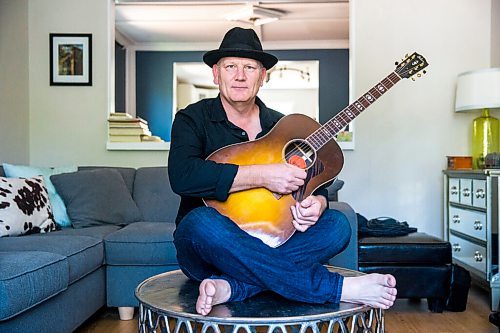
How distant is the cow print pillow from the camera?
272 cm

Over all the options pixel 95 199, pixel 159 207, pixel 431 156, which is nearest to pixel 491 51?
pixel 431 156

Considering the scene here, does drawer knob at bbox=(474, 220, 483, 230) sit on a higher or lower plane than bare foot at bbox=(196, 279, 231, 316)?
lower

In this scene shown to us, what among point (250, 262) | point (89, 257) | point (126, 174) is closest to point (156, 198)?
point (126, 174)

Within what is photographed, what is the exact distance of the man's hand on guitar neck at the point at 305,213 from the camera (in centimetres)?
158

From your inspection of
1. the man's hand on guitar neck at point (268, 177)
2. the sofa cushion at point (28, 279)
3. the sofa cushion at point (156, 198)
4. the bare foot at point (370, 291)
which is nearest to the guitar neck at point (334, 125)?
the man's hand on guitar neck at point (268, 177)

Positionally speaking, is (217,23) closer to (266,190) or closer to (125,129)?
(125,129)

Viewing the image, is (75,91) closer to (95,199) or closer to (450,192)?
(95,199)

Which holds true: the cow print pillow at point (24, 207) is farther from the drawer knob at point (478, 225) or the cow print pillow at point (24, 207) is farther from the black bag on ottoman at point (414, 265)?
the drawer knob at point (478, 225)

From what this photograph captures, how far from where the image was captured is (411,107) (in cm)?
409

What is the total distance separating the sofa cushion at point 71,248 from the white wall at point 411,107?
2.05 meters

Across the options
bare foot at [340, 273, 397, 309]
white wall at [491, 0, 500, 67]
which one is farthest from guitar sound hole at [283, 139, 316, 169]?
white wall at [491, 0, 500, 67]

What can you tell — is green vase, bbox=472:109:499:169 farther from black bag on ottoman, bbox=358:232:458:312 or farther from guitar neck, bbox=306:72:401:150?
guitar neck, bbox=306:72:401:150

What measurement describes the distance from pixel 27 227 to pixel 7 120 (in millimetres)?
1278

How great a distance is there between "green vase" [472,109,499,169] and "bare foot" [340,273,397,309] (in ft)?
8.48
